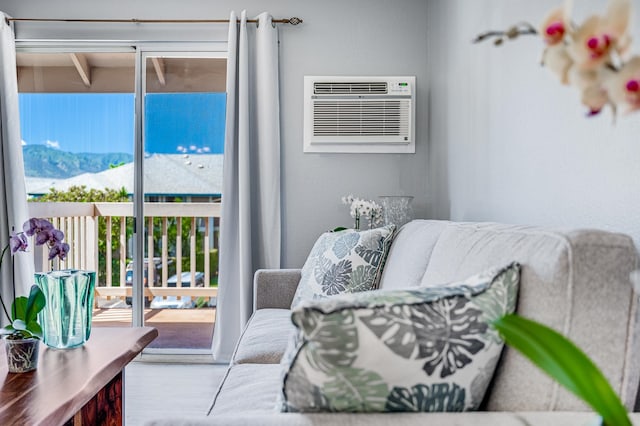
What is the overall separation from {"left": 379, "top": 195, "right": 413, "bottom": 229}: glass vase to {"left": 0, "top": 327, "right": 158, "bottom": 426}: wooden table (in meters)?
1.65

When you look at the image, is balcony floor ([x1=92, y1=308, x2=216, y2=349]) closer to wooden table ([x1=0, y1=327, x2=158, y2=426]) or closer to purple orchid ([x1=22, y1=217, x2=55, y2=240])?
wooden table ([x1=0, y1=327, x2=158, y2=426])

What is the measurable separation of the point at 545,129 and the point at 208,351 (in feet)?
8.63

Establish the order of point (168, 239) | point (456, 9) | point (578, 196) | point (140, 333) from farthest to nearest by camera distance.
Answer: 1. point (168, 239)
2. point (456, 9)
3. point (140, 333)
4. point (578, 196)

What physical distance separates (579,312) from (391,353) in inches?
15.0

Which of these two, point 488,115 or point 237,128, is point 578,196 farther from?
point 237,128

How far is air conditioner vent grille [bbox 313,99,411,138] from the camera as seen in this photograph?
11.1 ft

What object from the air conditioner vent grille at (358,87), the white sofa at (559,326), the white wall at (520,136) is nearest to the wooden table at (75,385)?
the white sofa at (559,326)

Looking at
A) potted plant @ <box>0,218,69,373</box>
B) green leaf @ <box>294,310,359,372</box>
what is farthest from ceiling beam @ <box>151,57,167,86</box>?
green leaf @ <box>294,310,359,372</box>

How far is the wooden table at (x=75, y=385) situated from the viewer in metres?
1.30

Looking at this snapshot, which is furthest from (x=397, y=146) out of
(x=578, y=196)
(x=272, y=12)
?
(x=578, y=196)

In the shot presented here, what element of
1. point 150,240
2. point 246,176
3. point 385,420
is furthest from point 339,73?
point 385,420

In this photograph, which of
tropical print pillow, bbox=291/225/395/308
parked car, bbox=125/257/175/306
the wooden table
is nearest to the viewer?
the wooden table

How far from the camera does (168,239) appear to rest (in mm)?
3820

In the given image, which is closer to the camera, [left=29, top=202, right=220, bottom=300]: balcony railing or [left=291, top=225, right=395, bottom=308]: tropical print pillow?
[left=291, top=225, right=395, bottom=308]: tropical print pillow
